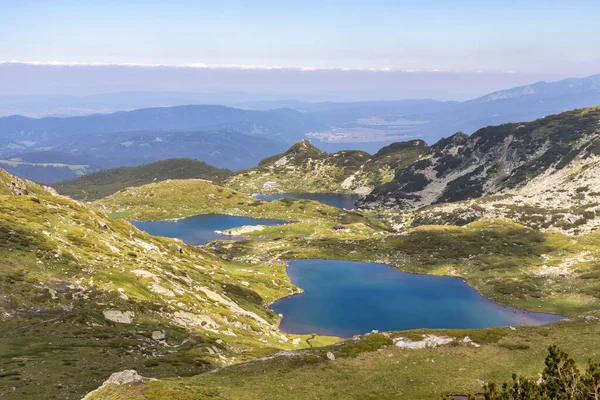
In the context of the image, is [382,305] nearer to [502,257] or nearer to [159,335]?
[502,257]

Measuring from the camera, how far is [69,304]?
2707 inches

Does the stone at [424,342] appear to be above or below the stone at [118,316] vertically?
above

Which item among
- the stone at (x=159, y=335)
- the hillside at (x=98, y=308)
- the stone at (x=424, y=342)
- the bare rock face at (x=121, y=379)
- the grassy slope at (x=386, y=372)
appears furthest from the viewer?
the stone at (x=159, y=335)

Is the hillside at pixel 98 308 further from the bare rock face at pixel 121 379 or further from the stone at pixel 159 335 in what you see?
the bare rock face at pixel 121 379

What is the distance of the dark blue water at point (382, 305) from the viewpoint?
112 m

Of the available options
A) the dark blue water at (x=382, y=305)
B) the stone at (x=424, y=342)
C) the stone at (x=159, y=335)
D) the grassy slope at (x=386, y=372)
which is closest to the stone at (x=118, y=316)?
the stone at (x=159, y=335)

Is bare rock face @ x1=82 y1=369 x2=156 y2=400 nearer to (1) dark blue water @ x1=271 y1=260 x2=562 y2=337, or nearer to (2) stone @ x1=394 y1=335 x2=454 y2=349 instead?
(2) stone @ x1=394 y1=335 x2=454 y2=349

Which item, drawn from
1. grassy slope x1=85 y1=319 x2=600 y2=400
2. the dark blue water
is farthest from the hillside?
the dark blue water

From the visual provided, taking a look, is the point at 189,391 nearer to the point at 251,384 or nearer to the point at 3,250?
the point at 251,384

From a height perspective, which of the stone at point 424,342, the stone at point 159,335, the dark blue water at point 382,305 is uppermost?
the stone at point 424,342

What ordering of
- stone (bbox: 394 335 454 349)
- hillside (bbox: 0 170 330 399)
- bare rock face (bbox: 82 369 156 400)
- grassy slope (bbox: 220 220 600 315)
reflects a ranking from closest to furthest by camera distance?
bare rock face (bbox: 82 369 156 400)
hillside (bbox: 0 170 330 399)
stone (bbox: 394 335 454 349)
grassy slope (bbox: 220 220 600 315)

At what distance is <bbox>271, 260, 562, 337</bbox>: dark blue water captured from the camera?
112188mm

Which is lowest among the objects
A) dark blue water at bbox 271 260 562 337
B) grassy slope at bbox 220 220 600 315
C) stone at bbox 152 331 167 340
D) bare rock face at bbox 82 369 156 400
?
dark blue water at bbox 271 260 562 337

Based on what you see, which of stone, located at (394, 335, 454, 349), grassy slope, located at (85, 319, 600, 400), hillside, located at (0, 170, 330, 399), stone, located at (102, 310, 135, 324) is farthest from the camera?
stone, located at (102, 310, 135, 324)
